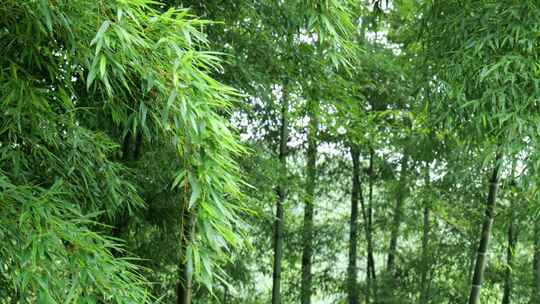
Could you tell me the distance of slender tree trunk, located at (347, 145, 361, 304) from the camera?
726cm

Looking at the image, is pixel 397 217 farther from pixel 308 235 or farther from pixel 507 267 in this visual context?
pixel 507 267

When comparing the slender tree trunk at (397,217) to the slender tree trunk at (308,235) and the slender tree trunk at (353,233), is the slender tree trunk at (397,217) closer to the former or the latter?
the slender tree trunk at (353,233)

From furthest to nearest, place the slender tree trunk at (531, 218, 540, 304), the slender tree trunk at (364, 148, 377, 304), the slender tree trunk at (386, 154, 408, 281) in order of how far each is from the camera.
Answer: the slender tree trunk at (364, 148, 377, 304) < the slender tree trunk at (531, 218, 540, 304) < the slender tree trunk at (386, 154, 408, 281)

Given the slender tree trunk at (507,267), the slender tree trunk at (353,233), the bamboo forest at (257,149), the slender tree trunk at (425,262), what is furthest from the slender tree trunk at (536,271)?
the slender tree trunk at (353,233)

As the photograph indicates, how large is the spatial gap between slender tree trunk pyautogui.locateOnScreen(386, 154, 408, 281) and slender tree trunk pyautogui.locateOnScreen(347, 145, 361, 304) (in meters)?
0.38

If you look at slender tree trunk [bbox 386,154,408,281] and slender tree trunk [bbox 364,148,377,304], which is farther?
slender tree trunk [bbox 364,148,377,304]

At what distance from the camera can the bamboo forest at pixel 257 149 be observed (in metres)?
2.27

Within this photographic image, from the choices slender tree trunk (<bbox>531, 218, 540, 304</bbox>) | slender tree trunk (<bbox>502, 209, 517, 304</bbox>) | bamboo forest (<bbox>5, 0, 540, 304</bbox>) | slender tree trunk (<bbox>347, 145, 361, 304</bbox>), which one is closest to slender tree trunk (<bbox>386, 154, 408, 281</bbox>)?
bamboo forest (<bbox>5, 0, 540, 304</bbox>)

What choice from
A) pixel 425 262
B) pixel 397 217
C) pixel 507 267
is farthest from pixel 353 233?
pixel 507 267

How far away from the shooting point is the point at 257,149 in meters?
4.93

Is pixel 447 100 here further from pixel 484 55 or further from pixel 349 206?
pixel 349 206

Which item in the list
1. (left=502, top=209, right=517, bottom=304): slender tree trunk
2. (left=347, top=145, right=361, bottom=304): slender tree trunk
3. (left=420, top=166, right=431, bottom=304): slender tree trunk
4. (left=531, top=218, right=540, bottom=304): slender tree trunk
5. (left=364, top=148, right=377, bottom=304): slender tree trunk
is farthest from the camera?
(left=347, top=145, right=361, bottom=304): slender tree trunk

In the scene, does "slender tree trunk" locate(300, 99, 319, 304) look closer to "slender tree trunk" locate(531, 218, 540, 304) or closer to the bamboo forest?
the bamboo forest

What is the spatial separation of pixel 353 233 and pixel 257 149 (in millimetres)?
2821
